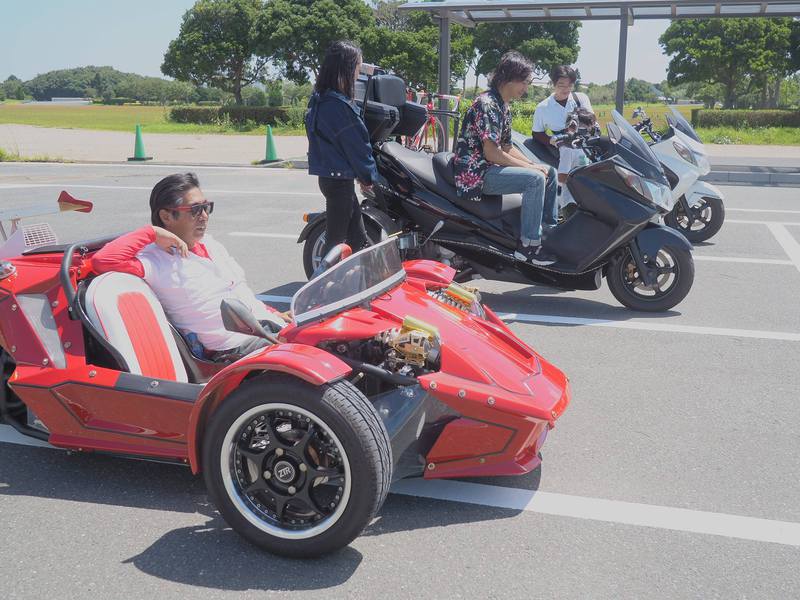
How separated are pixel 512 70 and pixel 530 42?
57.2 meters

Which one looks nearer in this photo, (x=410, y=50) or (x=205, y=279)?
(x=205, y=279)

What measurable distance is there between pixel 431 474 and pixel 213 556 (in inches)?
33.4

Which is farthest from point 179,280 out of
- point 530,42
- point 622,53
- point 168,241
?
point 530,42

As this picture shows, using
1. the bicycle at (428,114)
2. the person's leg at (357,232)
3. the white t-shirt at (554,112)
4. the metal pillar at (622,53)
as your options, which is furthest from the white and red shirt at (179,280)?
the metal pillar at (622,53)

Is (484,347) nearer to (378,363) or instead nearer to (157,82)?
(378,363)

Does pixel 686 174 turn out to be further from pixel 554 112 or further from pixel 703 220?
pixel 554 112

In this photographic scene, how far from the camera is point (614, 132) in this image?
6203 millimetres

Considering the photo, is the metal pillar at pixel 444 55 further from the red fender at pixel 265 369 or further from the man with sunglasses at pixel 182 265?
the red fender at pixel 265 369

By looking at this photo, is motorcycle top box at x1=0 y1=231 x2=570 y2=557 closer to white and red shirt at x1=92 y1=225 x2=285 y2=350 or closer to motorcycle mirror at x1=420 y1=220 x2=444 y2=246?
white and red shirt at x1=92 y1=225 x2=285 y2=350

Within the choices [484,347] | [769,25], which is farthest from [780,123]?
[484,347]

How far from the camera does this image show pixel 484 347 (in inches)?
127

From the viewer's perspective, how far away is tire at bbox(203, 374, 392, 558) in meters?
2.59

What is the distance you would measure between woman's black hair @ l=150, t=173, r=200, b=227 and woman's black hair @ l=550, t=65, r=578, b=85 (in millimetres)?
5388

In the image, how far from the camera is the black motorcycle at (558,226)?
5863mm
